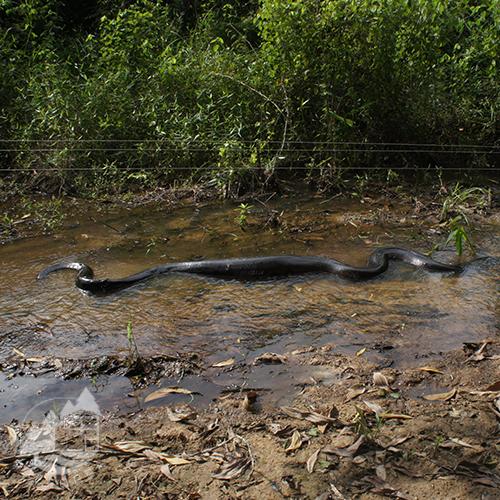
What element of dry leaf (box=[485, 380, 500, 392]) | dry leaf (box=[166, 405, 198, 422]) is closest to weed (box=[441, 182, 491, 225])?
dry leaf (box=[485, 380, 500, 392])

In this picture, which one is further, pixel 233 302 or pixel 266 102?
pixel 266 102

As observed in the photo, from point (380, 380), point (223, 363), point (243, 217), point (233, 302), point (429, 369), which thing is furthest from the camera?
point (243, 217)

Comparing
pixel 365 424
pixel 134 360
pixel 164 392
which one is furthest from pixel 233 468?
pixel 134 360

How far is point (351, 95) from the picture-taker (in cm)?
830

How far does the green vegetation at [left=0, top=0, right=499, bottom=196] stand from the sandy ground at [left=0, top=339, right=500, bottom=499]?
183 inches

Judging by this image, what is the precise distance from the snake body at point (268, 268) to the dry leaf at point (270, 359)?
5.23ft

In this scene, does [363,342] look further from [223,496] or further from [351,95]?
[351,95]

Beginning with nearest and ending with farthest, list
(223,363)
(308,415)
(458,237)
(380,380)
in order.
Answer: (308,415), (380,380), (223,363), (458,237)

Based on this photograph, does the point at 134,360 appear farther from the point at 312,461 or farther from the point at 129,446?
the point at 312,461

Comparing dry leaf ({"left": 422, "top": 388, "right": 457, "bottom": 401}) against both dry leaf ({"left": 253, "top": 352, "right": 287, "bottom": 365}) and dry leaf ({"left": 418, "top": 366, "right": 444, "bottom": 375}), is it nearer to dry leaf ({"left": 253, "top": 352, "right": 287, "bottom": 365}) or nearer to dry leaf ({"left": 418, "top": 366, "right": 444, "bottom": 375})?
dry leaf ({"left": 418, "top": 366, "right": 444, "bottom": 375})

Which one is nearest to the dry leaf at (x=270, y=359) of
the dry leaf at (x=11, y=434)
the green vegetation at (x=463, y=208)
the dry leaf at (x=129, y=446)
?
the dry leaf at (x=129, y=446)

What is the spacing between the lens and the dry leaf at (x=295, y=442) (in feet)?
10.5

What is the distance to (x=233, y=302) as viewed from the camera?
17.1ft

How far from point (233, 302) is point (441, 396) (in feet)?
6.85
